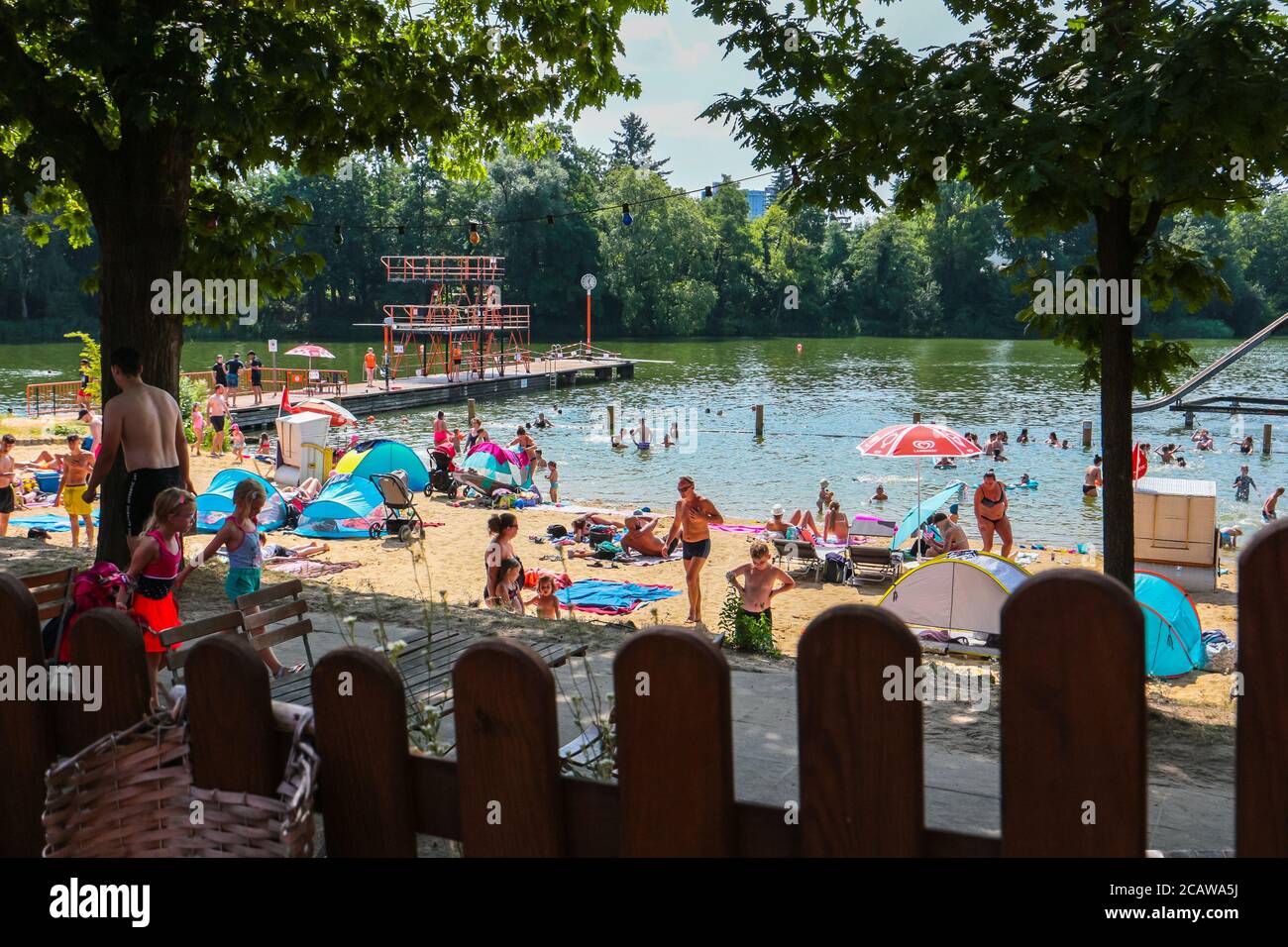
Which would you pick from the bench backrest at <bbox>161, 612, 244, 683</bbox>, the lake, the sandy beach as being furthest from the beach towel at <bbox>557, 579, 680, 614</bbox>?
the lake

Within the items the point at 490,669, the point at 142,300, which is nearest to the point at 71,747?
the point at 490,669

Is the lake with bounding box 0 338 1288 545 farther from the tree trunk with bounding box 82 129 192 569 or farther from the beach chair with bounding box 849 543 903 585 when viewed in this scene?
the tree trunk with bounding box 82 129 192 569

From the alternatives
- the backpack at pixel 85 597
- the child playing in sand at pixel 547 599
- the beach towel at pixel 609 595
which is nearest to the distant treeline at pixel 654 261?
the beach towel at pixel 609 595

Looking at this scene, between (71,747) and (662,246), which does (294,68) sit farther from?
(662,246)

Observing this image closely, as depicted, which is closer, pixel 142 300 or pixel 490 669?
pixel 490 669

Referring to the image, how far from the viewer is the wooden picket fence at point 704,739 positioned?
4.25 ft

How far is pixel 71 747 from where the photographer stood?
1883mm

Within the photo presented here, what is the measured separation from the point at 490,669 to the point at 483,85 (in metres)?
8.14

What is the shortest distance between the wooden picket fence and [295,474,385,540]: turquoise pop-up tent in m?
15.9

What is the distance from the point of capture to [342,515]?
57.5ft

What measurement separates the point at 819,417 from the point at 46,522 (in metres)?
30.0

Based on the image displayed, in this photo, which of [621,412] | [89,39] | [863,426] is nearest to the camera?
[89,39]
